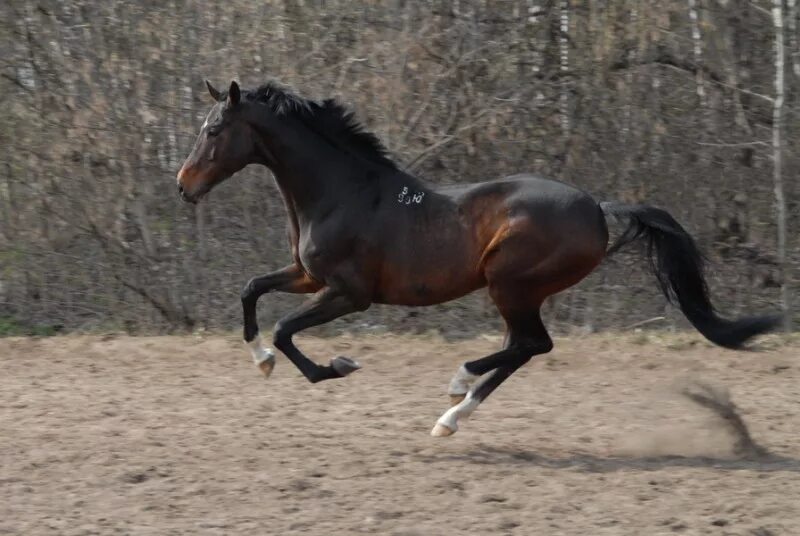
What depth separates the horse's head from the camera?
6.85m

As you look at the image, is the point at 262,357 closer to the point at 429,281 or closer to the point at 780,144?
the point at 429,281

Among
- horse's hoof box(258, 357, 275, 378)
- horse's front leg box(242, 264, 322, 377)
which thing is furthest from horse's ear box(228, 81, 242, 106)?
horse's hoof box(258, 357, 275, 378)

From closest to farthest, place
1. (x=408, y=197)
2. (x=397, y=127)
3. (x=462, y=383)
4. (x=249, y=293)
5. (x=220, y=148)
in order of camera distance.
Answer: (x=462, y=383) < (x=408, y=197) < (x=220, y=148) < (x=249, y=293) < (x=397, y=127)

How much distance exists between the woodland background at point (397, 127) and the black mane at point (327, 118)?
4.20 meters

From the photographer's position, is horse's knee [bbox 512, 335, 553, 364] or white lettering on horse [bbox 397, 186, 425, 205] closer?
horse's knee [bbox 512, 335, 553, 364]

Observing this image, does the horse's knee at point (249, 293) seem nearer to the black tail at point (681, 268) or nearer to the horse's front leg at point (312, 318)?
the horse's front leg at point (312, 318)

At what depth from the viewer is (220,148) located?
22.5 ft

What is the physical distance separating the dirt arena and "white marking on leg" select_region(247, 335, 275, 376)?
0.34m

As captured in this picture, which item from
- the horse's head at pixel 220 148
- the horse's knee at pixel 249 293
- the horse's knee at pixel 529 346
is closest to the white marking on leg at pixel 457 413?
the horse's knee at pixel 529 346

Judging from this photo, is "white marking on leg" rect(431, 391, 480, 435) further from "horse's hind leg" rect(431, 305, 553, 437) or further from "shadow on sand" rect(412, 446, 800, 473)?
"shadow on sand" rect(412, 446, 800, 473)

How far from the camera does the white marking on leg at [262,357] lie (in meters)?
6.88

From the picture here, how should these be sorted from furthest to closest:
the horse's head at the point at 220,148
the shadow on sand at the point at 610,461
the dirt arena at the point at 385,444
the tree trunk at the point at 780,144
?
the tree trunk at the point at 780,144 < the horse's head at the point at 220,148 < the shadow on sand at the point at 610,461 < the dirt arena at the point at 385,444

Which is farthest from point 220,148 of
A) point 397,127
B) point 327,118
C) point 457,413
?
point 397,127

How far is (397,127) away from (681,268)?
499 centimetres
